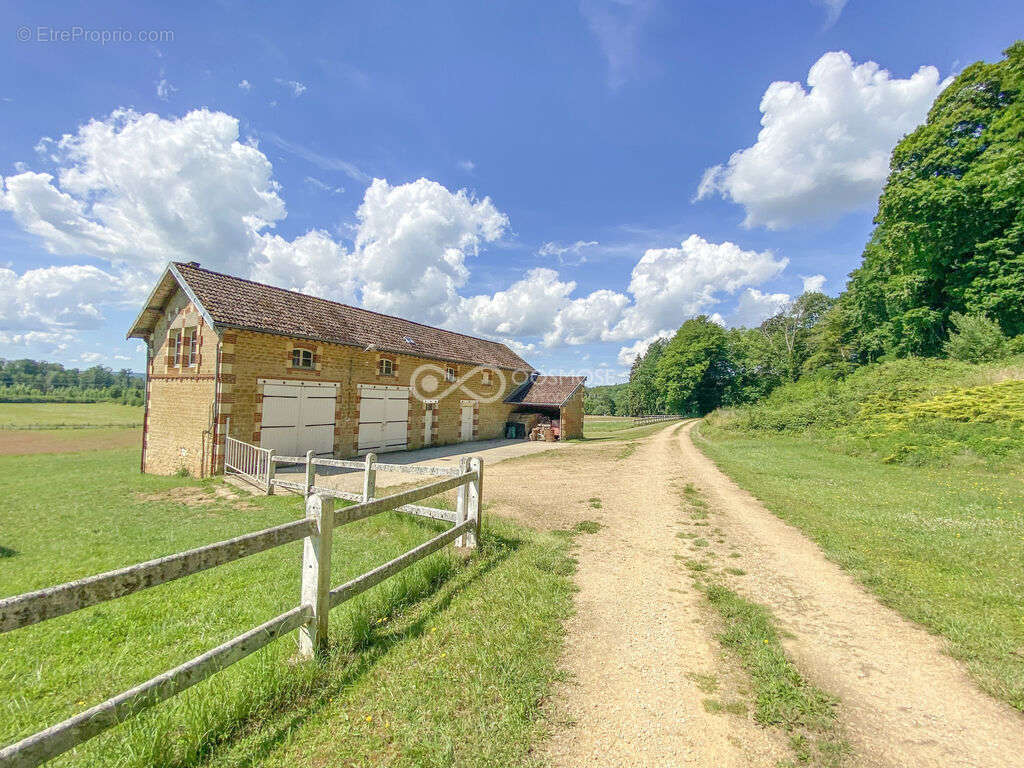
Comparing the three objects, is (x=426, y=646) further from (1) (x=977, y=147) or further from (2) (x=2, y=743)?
(1) (x=977, y=147)

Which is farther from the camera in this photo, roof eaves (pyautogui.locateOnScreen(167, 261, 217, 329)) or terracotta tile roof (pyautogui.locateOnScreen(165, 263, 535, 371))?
terracotta tile roof (pyautogui.locateOnScreen(165, 263, 535, 371))

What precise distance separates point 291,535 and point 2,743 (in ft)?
6.35

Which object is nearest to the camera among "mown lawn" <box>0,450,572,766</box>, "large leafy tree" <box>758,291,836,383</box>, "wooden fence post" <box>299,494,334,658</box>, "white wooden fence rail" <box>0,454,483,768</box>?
"white wooden fence rail" <box>0,454,483,768</box>

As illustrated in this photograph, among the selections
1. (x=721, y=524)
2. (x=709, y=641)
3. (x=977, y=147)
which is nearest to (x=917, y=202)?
(x=977, y=147)

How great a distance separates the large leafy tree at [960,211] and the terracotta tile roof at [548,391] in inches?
767

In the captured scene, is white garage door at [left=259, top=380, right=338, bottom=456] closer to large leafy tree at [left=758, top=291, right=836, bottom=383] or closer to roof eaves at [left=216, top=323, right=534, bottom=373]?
roof eaves at [left=216, top=323, right=534, bottom=373]

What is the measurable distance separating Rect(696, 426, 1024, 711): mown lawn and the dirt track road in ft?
0.95

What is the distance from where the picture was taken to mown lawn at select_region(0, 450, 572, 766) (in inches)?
93.9

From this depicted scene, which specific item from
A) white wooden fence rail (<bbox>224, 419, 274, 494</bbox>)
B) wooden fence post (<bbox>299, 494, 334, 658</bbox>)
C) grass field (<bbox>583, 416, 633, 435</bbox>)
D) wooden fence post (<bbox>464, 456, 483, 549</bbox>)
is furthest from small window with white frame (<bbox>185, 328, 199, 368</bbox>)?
grass field (<bbox>583, 416, 633, 435</bbox>)

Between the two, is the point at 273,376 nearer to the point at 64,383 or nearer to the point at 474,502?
the point at 474,502

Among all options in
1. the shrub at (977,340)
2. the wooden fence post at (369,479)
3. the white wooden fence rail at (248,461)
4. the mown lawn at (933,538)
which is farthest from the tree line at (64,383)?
the shrub at (977,340)

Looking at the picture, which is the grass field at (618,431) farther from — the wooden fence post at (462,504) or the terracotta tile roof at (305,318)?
the wooden fence post at (462,504)

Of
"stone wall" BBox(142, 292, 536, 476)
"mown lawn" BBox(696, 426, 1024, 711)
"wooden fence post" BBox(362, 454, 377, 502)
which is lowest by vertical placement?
"mown lawn" BBox(696, 426, 1024, 711)

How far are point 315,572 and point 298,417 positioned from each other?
523 inches
